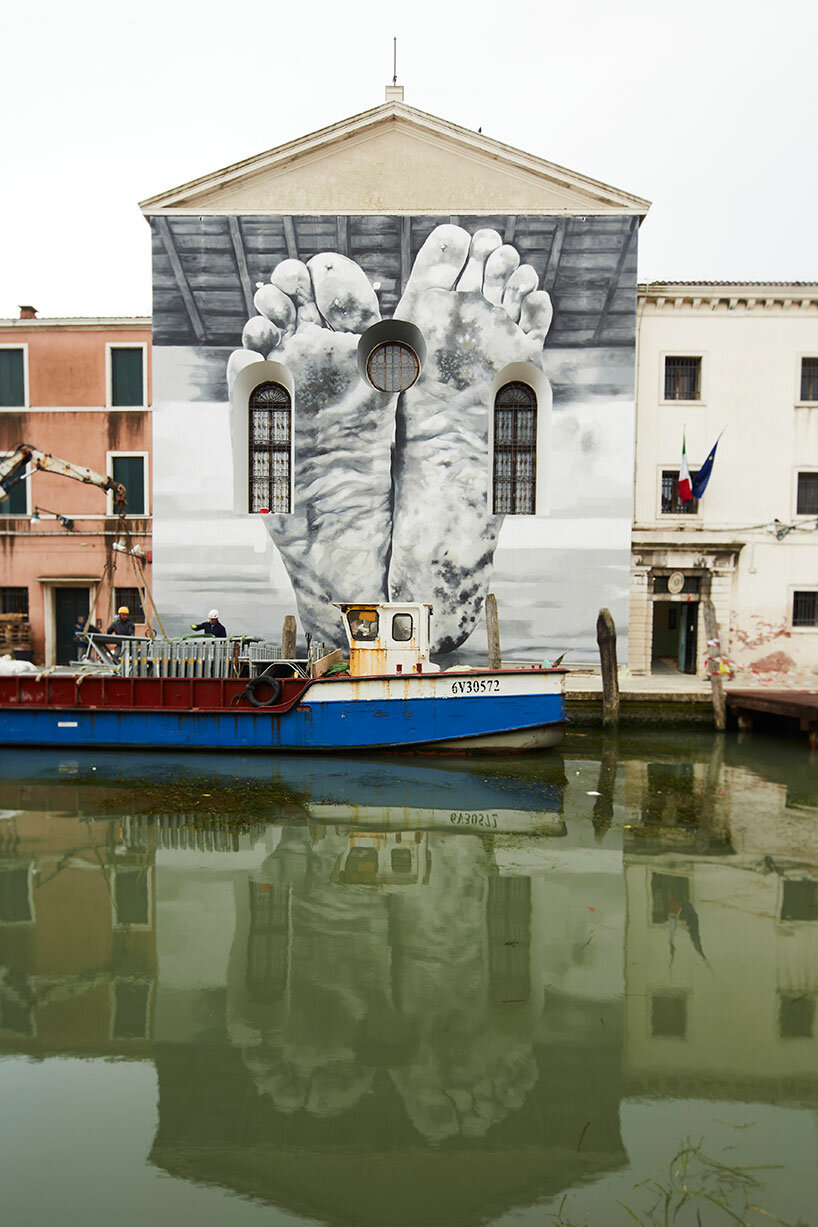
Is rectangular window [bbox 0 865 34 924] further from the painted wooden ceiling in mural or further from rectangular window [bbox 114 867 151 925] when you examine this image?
the painted wooden ceiling in mural

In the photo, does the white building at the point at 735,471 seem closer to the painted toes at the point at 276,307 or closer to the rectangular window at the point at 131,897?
the painted toes at the point at 276,307

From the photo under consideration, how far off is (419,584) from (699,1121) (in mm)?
14365

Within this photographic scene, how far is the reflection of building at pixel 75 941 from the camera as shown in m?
4.88

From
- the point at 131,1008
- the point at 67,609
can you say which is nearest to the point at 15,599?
the point at 67,609

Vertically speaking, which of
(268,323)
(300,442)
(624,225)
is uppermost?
(624,225)

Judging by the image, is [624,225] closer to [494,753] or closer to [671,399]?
[671,399]

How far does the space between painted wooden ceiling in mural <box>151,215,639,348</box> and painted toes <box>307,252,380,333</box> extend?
205 mm

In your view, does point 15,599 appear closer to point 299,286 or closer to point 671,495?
point 299,286

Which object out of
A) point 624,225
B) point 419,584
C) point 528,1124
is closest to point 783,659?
point 419,584

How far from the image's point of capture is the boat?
12.5 metres

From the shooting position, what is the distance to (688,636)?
19.2m

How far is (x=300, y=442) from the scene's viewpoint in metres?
18.0

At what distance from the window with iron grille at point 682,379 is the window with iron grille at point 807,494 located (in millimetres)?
3397

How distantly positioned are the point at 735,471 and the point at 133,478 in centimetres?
1525
